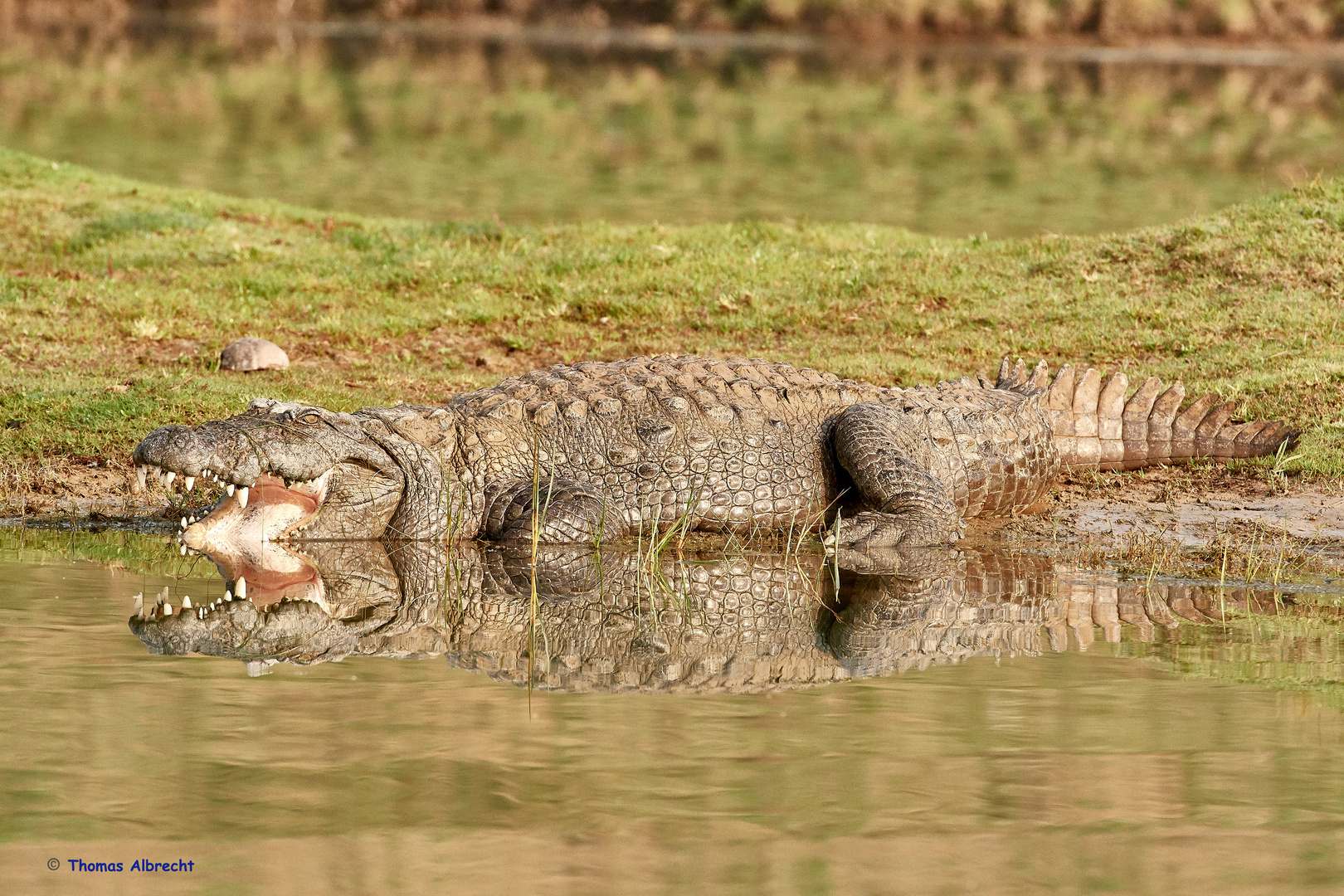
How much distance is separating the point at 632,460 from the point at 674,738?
3506mm

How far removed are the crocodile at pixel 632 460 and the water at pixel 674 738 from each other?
28.8 inches

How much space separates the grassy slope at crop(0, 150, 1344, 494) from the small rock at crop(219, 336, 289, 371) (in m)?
0.15

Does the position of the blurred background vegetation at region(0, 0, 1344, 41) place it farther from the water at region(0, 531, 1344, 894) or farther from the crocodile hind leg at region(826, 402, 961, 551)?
the water at region(0, 531, 1344, 894)

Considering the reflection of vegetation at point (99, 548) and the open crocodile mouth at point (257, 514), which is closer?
the reflection of vegetation at point (99, 548)

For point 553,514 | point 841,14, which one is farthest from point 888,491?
point 841,14

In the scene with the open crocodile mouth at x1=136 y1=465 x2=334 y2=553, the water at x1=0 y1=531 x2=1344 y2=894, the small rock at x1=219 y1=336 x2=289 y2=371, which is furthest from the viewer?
the small rock at x1=219 y1=336 x2=289 y2=371

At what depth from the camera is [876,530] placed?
7973 millimetres

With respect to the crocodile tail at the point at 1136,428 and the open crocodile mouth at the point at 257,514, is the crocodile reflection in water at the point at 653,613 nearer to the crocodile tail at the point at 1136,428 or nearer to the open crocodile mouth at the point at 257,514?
the open crocodile mouth at the point at 257,514

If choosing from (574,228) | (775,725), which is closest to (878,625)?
(775,725)

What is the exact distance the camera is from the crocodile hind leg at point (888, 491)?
797 cm

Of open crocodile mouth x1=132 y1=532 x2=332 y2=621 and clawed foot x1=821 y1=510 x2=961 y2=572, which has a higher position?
clawed foot x1=821 y1=510 x2=961 y2=572

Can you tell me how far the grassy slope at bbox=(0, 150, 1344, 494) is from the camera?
9.99m

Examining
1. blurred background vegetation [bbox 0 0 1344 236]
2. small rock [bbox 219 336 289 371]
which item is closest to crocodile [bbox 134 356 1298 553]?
small rock [bbox 219 336 289 371]

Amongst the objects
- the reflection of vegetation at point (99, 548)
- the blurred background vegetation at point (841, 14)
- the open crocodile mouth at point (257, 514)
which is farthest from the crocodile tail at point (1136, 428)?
the blurred background vegetation at point (841, 14)
